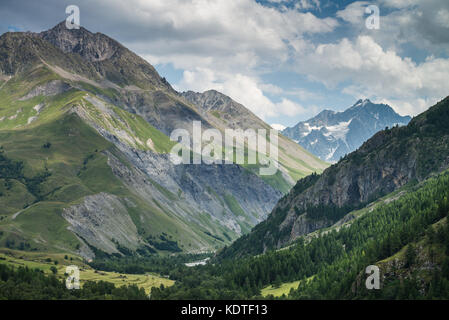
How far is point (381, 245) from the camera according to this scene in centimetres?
18512

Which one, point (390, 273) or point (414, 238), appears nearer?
point (390, 273)
